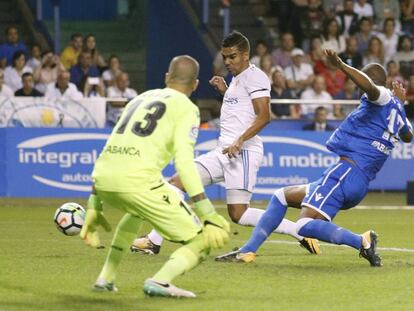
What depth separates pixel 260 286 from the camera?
978 cm

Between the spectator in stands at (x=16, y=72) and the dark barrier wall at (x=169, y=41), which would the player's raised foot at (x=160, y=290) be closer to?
the spectator in stands at (x=16, y=72)

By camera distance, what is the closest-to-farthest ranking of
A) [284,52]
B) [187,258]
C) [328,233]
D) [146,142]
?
[187,258] → [146,142] → [328,233] → [284,52]

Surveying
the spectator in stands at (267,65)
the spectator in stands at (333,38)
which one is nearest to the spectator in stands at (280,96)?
the spectator in stands at (267,65)

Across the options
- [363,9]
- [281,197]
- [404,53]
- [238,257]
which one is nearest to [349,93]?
[404,53]

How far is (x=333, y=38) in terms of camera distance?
24.7 metres

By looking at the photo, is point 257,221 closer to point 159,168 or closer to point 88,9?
point 159,168

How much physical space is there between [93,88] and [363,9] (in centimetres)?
684

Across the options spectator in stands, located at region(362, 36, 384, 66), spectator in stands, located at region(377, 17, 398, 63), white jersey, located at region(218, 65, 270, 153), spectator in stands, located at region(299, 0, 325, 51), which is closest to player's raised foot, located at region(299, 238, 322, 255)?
white jersey, located at region(218, 65, 270, 153)

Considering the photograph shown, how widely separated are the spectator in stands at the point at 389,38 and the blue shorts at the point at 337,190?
14.1 meters

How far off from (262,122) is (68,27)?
16.8 metres

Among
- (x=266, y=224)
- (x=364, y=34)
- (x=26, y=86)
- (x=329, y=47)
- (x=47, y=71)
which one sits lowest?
(x=26, y=86)

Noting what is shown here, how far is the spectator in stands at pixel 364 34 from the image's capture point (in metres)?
24.9

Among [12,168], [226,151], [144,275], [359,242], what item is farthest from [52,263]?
[12,168]

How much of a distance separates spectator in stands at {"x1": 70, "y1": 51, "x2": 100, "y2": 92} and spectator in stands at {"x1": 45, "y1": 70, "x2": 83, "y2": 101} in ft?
3.03
